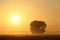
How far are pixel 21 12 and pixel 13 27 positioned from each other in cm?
25

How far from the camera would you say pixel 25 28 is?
1786 mm

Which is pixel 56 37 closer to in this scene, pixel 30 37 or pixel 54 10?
pixel 30 37

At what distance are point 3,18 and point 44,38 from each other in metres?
0.77

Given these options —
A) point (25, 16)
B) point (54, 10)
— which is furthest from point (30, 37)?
Result: point (54, 10)

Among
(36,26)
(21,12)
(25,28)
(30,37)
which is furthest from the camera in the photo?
(21,12)

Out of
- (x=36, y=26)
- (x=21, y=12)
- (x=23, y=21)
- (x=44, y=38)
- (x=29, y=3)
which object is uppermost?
(x=29, y=3)

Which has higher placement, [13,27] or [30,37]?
[13,27]

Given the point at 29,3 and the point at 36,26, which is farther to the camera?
the point at 29,3

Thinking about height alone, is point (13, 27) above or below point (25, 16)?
below

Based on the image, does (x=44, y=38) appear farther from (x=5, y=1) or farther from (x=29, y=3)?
(x=5, y=1)

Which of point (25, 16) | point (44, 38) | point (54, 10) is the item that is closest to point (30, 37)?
point (44, 38)

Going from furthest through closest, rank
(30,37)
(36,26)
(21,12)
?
1. (21,12)
2. (36,26)
3. (30,37)

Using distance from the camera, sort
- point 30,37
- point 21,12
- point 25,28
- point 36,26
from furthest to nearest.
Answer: point 21,12 < point 25,28 < point 36,26 < point 30,37

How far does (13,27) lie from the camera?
70.6 inches
